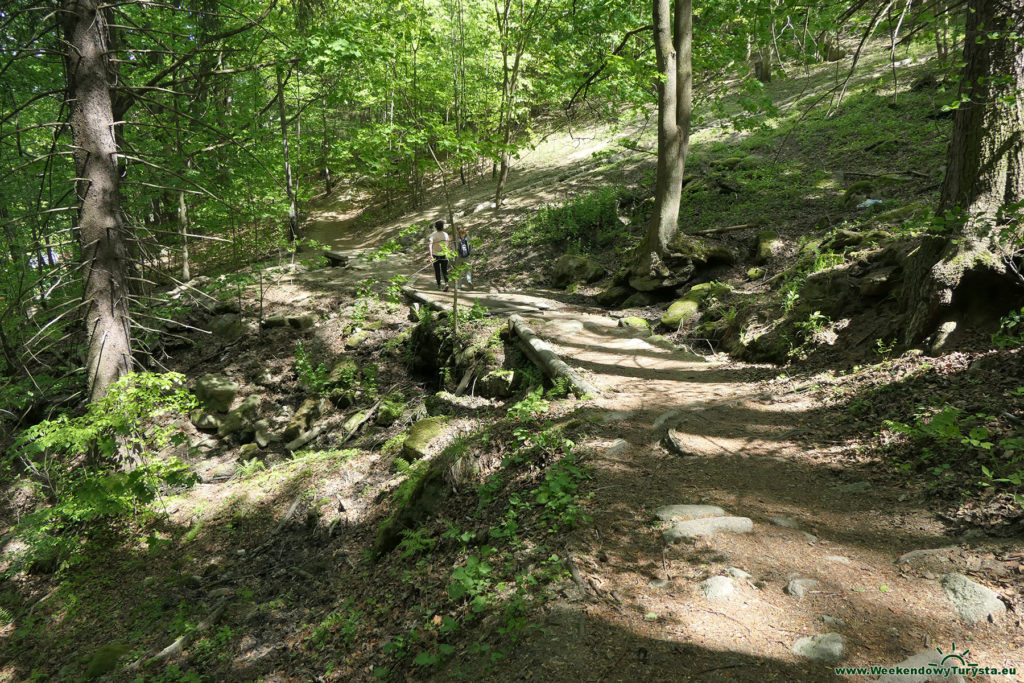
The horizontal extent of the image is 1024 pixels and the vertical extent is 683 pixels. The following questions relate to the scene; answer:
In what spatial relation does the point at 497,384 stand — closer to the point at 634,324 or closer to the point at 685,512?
the point at 634,324

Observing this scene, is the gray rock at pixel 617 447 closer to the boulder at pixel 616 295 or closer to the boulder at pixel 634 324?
the boulder at pixel 634 324

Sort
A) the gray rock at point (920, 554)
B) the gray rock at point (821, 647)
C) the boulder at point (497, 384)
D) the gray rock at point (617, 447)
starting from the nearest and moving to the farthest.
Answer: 1. the gray rock at point (821, 647)
2. the gray rock at point (920, 554)
3. the gray rock at point (617, 447)
4. the boulder at point (497, 384)

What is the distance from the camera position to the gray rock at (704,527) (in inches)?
138

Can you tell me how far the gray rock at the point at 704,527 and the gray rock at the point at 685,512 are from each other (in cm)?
5

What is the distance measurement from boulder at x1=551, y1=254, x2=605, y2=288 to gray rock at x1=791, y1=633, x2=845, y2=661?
1072cm

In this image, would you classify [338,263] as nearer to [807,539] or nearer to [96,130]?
[96,130]

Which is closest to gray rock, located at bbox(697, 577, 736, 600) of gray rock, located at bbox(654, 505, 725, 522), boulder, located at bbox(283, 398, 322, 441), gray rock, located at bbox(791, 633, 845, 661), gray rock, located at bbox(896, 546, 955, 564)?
gray rock, located at bbox(791, 633, 845, 661)

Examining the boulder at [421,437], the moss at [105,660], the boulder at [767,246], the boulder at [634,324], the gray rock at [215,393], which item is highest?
the boulder at [767,246]

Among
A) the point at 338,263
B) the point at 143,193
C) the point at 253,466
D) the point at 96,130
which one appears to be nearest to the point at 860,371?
the point at 253,466

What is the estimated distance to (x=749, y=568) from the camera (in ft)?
10.5

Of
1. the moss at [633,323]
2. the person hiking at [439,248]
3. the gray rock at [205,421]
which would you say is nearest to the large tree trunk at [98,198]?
the gray rock at [205,421]

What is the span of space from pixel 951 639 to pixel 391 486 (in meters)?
5.26

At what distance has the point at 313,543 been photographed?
5906mm

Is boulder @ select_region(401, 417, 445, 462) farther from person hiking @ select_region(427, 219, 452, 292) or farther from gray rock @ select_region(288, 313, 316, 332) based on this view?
gray rock @ select_region(288, 313, 316, 332)
